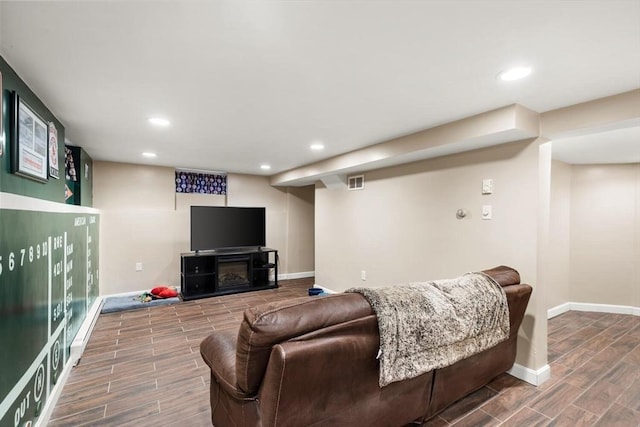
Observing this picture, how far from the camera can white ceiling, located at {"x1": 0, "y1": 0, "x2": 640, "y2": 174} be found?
4.18 ft

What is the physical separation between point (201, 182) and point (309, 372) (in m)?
5.04

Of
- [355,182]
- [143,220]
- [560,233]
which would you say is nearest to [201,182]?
[143,220]

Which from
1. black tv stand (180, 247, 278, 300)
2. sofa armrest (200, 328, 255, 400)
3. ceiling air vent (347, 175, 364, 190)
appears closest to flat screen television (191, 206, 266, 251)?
black tv stand (180, 247, 278, 300)

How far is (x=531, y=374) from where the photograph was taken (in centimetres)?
244

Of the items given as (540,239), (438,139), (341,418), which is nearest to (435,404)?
(341,418)

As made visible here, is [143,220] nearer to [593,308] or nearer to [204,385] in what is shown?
[204,385]

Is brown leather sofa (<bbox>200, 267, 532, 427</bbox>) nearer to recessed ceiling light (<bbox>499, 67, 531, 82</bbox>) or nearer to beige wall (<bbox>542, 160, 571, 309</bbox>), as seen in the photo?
recessed ceiling light (<bbox>499, 67, 531, 82</bbox>)

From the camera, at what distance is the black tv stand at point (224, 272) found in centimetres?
496

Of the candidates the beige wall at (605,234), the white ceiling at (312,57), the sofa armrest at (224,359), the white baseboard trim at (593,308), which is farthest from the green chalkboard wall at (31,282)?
the beige wall at (605,234)

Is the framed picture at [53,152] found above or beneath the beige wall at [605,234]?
above

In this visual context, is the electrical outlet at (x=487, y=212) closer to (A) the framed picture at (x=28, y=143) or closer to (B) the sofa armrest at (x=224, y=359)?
(B) the sofa armrest at (x=224, y=359)

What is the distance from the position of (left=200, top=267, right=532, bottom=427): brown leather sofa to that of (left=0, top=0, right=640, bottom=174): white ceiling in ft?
4.25

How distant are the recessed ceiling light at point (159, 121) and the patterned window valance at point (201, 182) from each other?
277cm

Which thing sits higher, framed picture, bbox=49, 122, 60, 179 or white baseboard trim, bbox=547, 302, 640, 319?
framed picture, bbox=49, 122, 60, 179
